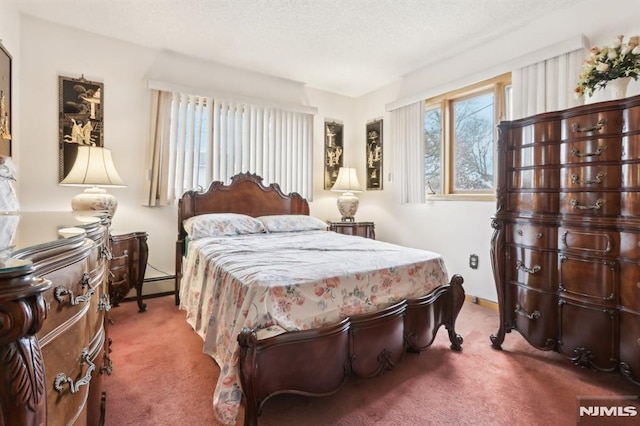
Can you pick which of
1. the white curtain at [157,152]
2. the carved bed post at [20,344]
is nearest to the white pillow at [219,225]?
the white curtain at [157,152]

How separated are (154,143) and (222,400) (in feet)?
8.98

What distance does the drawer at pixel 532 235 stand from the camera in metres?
1.99

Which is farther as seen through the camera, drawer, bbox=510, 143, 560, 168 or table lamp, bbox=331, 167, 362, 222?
table lamp, bbox=331, 167, 362, 222

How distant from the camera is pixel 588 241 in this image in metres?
1.83

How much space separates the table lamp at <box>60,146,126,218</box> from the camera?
2582 millimetres

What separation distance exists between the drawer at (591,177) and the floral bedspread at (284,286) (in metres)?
0.88

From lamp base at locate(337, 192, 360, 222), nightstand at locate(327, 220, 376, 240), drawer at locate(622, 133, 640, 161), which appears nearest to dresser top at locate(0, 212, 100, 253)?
drawer at locate(622, 133, 640, 161)

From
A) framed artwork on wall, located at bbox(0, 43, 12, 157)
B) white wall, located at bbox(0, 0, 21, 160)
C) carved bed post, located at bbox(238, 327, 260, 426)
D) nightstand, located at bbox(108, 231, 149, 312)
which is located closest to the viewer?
carved bed post, located at bbox(238, 327, 260, 426)

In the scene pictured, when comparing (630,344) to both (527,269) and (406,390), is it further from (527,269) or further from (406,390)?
(406,390)

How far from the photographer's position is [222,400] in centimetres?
143

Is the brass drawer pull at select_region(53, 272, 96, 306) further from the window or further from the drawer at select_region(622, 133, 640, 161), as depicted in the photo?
the window

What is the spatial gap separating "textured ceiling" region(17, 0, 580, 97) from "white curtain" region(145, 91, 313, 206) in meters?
0.57

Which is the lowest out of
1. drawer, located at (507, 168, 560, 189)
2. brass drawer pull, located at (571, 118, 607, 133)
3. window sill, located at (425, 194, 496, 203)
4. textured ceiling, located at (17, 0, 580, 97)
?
window sill, located at (425, 194, 496, 203)

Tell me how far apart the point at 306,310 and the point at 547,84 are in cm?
271
